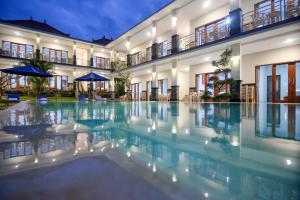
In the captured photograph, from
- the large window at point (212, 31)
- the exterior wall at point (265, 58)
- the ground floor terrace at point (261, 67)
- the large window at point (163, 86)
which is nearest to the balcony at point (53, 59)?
the large window at point (163, 86)

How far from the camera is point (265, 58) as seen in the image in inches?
428

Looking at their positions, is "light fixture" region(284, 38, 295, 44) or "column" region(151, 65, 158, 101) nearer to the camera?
"light fixture" region(284, 38, 295, 44)

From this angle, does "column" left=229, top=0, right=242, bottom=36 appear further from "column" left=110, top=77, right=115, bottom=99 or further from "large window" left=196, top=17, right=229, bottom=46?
"column" left=110, top=77, right=115, bottom=99

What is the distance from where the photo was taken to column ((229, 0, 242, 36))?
370 inches

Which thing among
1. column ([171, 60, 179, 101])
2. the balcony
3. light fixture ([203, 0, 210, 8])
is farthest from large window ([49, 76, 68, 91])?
light fixture ([203, 0, 210, 8])

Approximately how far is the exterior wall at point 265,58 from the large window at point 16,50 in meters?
19.4

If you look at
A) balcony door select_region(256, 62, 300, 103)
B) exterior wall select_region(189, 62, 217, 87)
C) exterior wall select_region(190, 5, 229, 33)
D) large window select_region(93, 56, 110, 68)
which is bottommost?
balcony door select_region(256, 62, 300, 103)

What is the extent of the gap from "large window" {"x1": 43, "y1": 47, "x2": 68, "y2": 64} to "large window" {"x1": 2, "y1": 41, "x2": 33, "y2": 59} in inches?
57.4

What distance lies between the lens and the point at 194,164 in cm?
100

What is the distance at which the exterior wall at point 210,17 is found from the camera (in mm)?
12109

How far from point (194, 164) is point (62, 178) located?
636mm

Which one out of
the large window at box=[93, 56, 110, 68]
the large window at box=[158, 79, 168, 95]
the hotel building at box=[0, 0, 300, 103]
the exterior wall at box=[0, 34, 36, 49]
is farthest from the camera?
the large window at box=[93, 56, 110, 68]

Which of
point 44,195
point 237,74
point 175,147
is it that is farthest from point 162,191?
point 237,74

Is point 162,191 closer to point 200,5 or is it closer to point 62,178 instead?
point 62,178
